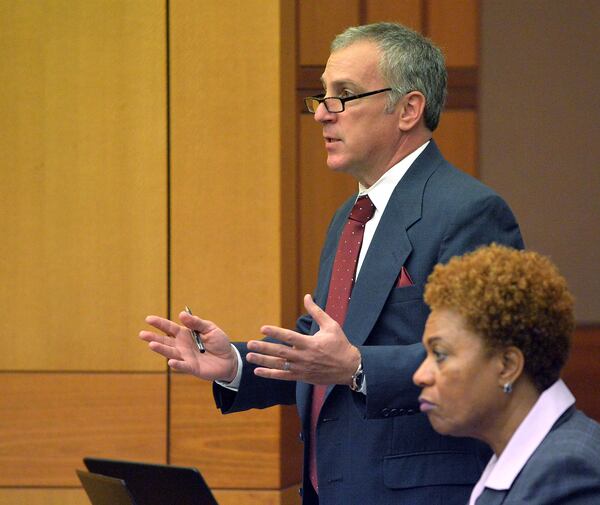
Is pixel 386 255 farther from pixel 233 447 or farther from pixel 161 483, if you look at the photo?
pixel 233 447

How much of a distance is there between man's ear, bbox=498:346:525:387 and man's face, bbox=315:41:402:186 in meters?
0.87

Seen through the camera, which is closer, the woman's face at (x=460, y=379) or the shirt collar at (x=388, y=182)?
Result: the woman's face at (x=460, y=379)

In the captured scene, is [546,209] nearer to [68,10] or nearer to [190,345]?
[68,10]

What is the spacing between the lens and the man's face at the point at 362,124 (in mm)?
2496

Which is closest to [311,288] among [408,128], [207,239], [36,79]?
[207,239]

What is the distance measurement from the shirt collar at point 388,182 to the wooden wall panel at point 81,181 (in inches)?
68.5

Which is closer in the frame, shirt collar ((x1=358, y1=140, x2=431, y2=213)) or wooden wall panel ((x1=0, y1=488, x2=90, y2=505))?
shirt collar ((x1=358, y1=140, x2=431, y2=213))

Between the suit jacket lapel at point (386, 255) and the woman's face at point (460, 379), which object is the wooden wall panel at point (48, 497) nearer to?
the suit jacket lapel at point (386, 255)

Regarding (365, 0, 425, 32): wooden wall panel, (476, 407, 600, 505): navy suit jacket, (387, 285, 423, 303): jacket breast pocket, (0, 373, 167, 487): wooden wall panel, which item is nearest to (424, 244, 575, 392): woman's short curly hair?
(476, 407, 600, 505): navy suit jacket

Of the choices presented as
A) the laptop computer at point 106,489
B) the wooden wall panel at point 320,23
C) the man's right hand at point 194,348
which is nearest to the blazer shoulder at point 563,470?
the laptop computer at point 106,489

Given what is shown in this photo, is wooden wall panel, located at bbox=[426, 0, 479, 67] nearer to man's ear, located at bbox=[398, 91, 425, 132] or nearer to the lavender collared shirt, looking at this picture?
man's ear, located at bbox=[398, 91, 425, 132]

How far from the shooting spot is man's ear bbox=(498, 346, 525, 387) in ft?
5.64

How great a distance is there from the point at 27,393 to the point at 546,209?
7.47ft

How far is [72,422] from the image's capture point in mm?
4152
